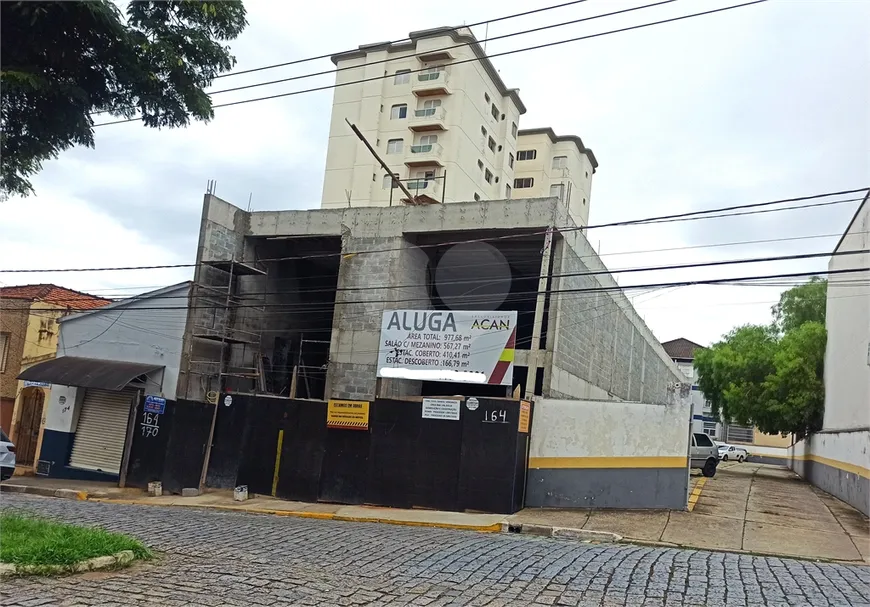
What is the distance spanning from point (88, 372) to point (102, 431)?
82.9 inches

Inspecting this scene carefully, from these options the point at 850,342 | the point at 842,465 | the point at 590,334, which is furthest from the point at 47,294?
the point at 850,342

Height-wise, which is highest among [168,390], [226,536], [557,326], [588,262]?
[588,262]

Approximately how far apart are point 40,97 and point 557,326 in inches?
545

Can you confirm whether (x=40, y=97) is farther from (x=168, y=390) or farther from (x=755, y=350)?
(x=755, y=350)

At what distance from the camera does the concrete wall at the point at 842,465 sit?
54.5 ft

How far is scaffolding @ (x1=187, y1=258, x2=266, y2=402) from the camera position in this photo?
2123 cm

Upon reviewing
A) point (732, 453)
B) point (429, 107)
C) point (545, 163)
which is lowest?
point (732, 453)

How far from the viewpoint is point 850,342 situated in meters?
23.3

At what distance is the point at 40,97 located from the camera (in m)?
7.23

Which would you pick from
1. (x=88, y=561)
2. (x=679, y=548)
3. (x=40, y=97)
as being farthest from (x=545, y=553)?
(x=40, y=97)

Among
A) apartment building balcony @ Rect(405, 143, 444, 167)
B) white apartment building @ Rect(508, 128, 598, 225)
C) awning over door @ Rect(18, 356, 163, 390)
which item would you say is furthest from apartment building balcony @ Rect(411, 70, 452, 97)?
awning over door @ Rect(18, 356, 163, 390)

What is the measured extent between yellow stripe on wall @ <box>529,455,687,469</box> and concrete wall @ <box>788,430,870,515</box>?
435 cm

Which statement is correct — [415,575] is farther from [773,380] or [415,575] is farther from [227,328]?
[773,380]

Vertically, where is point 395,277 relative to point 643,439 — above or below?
above
